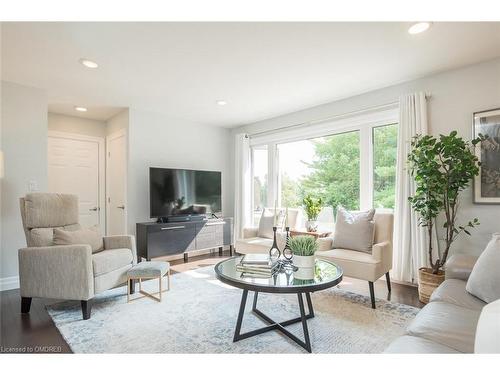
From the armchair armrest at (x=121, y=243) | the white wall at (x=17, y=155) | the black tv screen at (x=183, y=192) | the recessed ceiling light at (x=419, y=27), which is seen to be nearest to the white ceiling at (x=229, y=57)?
the recessed ceiling light at (x=419, y=27)

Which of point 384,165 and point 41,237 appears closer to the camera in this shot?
point 41,237

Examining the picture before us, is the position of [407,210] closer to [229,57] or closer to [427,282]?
[427,282]

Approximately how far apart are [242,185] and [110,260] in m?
2.92

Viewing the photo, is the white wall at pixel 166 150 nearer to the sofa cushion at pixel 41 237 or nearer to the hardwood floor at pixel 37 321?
the sofa cushion at pixel 41 237

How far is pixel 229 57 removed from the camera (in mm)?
2631

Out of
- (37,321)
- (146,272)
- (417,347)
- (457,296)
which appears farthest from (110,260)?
(457,296)

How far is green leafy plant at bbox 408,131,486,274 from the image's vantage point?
2566 millimetres

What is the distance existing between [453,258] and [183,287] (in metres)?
2.63

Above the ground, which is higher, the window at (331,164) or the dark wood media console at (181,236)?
the window at (331,164)

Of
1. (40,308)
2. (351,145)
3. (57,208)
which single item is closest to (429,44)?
(351,145)

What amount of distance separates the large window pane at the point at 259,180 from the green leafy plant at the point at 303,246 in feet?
10.0

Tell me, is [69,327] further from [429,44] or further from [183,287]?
[429,44]

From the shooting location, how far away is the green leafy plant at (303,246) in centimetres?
205

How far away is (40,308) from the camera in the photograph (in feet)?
8.54
